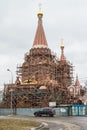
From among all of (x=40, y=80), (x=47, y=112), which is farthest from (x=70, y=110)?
(x=40, y=80)

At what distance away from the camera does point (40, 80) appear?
3718 inches

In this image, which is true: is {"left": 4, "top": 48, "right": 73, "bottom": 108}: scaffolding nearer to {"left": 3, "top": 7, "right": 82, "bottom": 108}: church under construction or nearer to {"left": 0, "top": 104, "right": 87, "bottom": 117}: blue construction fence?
{"left": 3, "top": 7, "right": 82, "bottom": 108}: church under construction

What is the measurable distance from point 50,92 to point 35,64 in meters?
14.3

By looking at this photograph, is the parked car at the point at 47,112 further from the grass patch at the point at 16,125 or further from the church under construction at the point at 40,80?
the grass patch at the point at 16,125

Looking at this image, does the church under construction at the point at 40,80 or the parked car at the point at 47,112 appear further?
the church under construction at the point at 40,80

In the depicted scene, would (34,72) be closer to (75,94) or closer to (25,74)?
(25,74)

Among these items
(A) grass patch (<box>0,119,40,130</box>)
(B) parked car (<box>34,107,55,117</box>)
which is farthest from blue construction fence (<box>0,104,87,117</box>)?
(A) grass patch (<box>0,119,40,130</box>)

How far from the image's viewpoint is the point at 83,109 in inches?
2515

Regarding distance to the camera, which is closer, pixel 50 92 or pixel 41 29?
pixel 50 92

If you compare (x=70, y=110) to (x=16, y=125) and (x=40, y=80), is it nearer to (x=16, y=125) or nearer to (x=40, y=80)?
(x=40, y=80)

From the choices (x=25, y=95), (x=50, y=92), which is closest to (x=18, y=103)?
(x=25, y=95)

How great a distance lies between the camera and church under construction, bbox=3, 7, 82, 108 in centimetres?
8625

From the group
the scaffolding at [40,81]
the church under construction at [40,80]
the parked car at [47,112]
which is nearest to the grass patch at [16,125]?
the parked car at [47,112]

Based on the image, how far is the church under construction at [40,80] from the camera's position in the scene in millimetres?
86250
